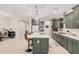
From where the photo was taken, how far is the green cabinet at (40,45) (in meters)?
4.36

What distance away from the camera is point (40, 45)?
4.37m

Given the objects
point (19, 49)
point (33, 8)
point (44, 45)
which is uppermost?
point (33, 8)

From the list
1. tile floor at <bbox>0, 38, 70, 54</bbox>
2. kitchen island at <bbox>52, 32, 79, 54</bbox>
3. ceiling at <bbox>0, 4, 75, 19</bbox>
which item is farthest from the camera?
ceiling at <bbox>0, 4, 75, 19</bbox>

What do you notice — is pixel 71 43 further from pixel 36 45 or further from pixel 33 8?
pixel 33 8

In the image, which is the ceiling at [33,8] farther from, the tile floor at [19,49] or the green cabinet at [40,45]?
the tile floor at [19,49]

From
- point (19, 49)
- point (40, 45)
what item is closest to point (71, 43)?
point (40, 45)

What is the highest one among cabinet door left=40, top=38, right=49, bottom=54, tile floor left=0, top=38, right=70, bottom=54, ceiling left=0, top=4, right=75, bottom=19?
ceiling left=0, top=4, right=75, bottom=19

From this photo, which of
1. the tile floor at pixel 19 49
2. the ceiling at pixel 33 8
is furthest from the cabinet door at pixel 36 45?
the ceiling at pixel 33 8

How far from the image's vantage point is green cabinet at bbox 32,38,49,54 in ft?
14.3

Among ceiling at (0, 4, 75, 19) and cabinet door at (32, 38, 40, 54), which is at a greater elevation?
ceiling at (0, 4, 75, 19)

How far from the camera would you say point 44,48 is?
4391 mm

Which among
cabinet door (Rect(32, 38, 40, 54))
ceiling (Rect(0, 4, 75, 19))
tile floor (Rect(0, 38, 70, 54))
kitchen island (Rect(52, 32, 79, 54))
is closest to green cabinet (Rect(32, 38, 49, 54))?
cabinet door (Rect(32, 38, 40, 54))

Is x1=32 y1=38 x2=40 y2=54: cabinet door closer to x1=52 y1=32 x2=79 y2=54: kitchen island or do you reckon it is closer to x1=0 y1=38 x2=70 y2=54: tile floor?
x1=0 y1=38 x2=70 y2=54: tile floor
